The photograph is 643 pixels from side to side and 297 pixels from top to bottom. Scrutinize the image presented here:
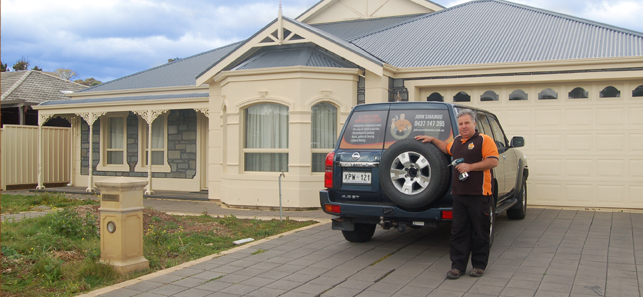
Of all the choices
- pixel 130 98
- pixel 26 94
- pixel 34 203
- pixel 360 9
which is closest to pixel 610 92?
pixel 360 9

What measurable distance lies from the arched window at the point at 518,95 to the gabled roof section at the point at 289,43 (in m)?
2.99

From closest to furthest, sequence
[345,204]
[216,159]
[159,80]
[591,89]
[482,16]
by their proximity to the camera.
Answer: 1. [345,204]
2. [591,89]
3. [216,159]
4. [482,16]
5. [159,80]

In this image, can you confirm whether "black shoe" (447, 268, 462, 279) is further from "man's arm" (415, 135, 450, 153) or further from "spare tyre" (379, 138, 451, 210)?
"man's arm" (415, 135, 450, 153)

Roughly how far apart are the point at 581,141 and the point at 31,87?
68.9ft

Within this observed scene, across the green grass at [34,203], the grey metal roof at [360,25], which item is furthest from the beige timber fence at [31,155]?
the grey metal roof at [360,25]

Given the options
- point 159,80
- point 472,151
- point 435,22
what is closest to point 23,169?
point 159,80

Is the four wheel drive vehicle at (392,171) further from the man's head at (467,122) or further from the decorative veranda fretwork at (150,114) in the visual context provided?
the decorative veranda fretwork at (150,114)

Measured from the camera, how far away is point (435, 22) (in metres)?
15.1

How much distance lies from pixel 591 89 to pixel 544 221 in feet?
11.0

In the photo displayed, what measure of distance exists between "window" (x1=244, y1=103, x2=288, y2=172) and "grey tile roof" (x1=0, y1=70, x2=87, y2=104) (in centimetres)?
1186

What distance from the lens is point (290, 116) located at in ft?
36.1

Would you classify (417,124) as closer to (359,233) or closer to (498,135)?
(359,233)

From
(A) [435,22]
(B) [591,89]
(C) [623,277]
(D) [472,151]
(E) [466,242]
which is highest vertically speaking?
(A) [435,22]

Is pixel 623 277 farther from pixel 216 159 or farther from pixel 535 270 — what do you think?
pixel 216 159
